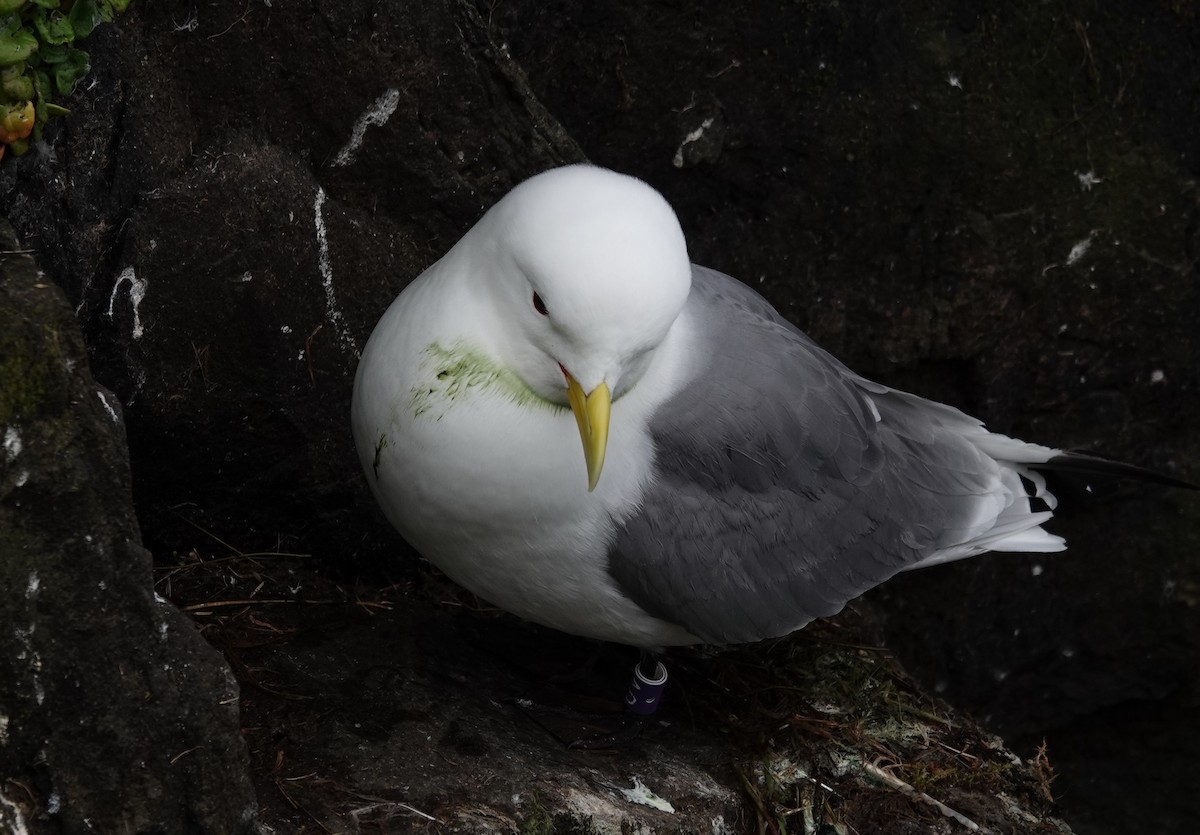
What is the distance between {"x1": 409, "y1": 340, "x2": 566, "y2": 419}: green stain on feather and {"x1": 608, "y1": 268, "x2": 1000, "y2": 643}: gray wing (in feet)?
1.28

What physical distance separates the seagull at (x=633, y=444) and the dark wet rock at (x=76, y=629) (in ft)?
2.50

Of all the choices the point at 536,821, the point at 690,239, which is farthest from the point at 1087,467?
the point at 536,821

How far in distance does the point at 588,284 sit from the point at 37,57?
132 centimetres

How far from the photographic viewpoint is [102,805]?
8.12 feet

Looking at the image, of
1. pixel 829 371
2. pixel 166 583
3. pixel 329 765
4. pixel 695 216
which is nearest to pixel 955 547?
pixel 829 371

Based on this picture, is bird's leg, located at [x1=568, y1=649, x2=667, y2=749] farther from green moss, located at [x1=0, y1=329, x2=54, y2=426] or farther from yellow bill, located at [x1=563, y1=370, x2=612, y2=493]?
green moss, located at [x1=0, y1=329, x2=54, y2=426]

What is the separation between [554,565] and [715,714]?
3.21 ft

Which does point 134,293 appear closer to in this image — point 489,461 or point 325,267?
point 325,267

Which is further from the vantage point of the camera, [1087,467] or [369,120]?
[1087,467]

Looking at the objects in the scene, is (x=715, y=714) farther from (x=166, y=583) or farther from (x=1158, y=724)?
(x=1158, y=724)

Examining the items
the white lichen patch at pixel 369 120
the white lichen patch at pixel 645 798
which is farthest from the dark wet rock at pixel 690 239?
the white lichen patch at pixel 645 798

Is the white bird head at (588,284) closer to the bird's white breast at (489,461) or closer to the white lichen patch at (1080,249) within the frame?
the bird's white breast at (489,461)

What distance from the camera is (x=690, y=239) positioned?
4.72 m

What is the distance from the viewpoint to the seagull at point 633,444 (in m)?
2.73
